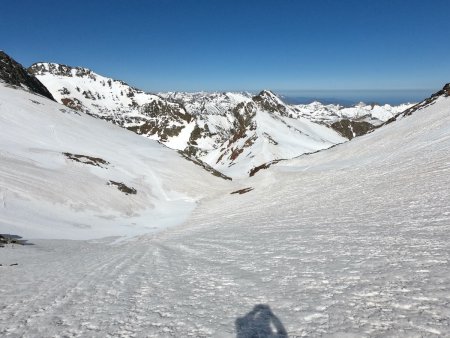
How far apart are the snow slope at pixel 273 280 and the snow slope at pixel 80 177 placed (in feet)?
42.9

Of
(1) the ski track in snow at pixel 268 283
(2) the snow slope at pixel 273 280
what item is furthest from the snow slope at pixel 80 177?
(1) the ski track in snow at pixel 268 283

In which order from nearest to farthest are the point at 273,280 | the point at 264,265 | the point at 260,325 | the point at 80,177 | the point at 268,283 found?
the point at 260,325 < the point at 268,283 < the point at 273,280 < the point at 264,265 < the point at 80,177

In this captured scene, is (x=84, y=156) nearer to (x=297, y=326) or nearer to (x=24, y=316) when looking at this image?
(x=24, y=316)

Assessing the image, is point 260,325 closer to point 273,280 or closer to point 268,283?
point 268,283

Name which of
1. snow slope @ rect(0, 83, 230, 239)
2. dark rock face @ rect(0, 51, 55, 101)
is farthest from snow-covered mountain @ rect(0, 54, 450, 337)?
dark rock face @ rect(0, 51, 55, 101)

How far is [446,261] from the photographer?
959cm

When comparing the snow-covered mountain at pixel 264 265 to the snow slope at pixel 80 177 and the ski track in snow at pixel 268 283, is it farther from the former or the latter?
the snow slope at pixel 80 177

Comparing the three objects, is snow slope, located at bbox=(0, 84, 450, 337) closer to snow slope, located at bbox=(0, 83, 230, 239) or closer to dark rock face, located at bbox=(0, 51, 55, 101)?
snow slope, located at bbox=(0, 83, 230, 239)

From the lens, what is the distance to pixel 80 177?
1905 inches

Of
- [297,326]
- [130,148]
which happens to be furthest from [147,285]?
[130,148]

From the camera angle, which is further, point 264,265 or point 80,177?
point 80,177

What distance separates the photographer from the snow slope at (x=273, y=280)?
7.57 metres

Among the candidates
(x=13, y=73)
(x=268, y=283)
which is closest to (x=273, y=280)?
(x=268, y=283)

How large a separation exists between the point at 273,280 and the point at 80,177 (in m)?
43.2
